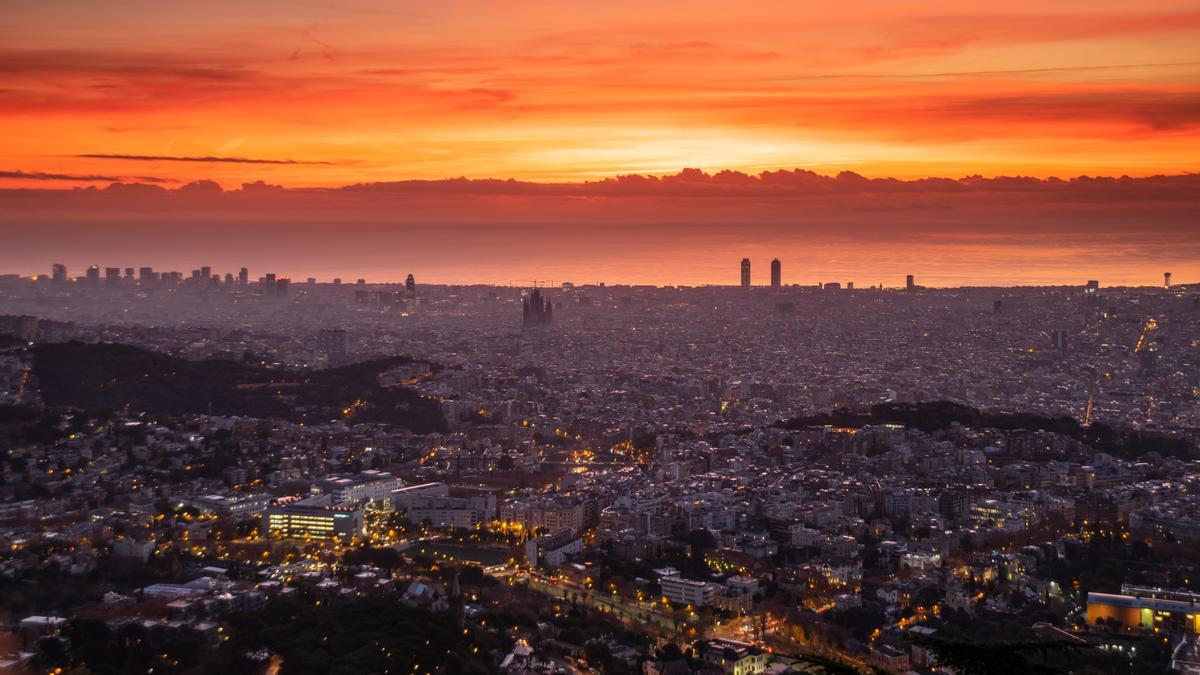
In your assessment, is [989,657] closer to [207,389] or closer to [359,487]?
[359,487]

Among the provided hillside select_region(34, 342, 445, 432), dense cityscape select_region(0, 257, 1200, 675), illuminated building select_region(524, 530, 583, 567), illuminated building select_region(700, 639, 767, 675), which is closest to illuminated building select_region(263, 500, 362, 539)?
dense cityscape select_region(0, 257, 1200, 675)

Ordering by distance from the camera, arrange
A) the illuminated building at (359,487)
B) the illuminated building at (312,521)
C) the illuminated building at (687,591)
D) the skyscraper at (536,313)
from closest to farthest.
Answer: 1. the illuminated building at (687,591)
2. the illuminated building at (312,521)
3. the illuminated building at (359,487)
4. the skyscraper at (536,313)

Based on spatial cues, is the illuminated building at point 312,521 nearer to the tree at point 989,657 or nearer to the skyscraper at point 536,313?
the tree at point 989,657

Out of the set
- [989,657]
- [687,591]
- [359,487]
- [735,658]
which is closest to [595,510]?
[359,487]

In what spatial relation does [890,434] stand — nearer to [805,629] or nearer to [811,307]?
[805,629]

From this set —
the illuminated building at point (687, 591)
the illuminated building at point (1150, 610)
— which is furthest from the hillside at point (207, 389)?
the illuminated building at point (1150, 610)

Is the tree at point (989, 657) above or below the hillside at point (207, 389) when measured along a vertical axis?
above
